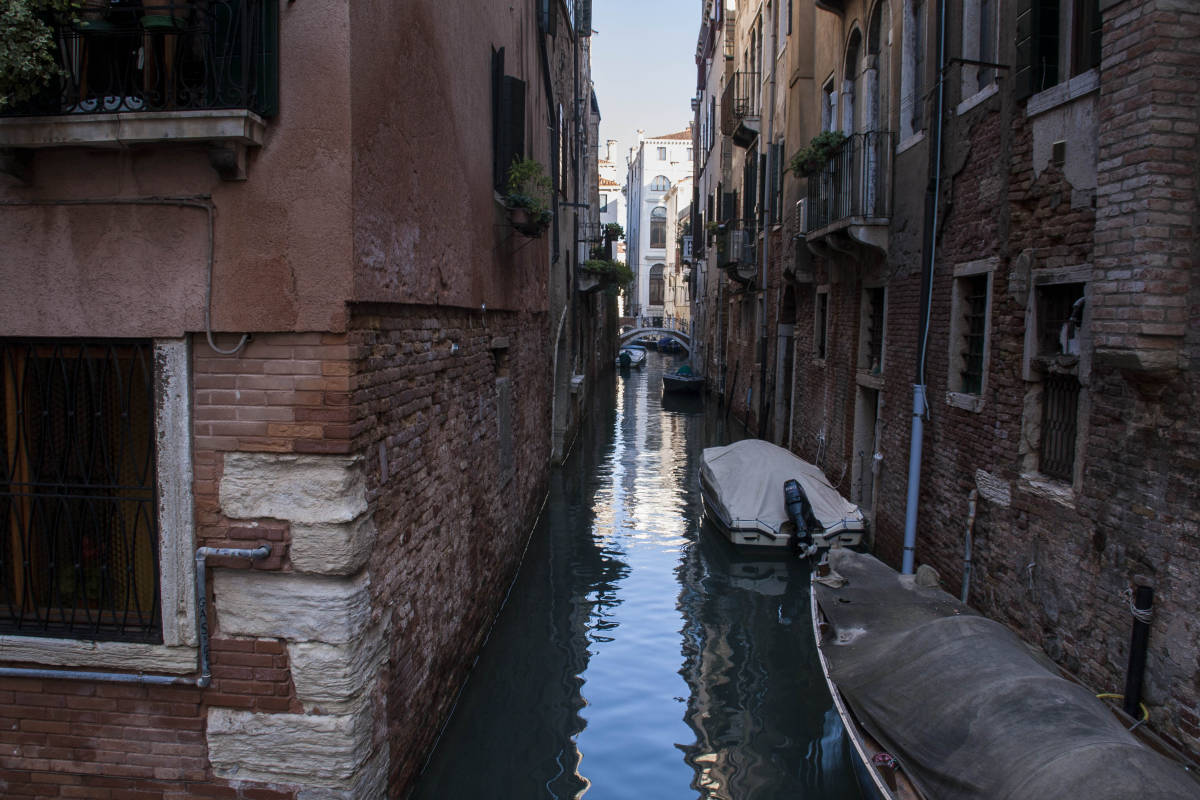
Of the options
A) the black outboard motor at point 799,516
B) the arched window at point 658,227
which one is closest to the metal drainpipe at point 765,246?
the black outboard motor at point 799,516

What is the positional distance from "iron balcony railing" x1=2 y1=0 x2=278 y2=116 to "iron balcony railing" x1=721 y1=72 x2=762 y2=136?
53.0 ft

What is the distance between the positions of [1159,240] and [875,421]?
6079 millimetres

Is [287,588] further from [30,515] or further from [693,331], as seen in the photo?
[693,331]

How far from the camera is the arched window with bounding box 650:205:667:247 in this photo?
213ft

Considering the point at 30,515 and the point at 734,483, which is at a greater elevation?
the point at 30,515

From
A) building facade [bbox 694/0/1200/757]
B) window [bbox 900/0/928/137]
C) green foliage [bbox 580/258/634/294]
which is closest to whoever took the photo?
building facade [bbox 694/0/1200/757]

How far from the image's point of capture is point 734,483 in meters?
11.0

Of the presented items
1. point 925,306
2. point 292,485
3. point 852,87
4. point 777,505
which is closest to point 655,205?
point 852,87

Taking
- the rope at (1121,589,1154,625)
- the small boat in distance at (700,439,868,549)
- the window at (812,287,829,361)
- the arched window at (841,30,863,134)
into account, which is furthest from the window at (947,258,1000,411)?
the window at (812,287,829,361)

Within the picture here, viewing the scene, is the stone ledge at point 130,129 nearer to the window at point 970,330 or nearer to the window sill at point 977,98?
the window sill at point 977,98

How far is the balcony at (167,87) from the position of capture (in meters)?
3.35

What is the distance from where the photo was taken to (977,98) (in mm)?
6887

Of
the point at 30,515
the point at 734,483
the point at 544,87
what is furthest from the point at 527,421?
the point at 30,515

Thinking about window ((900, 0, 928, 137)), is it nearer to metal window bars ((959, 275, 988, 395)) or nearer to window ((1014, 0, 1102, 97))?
metal window bars ((959, 275, 988, 395))
